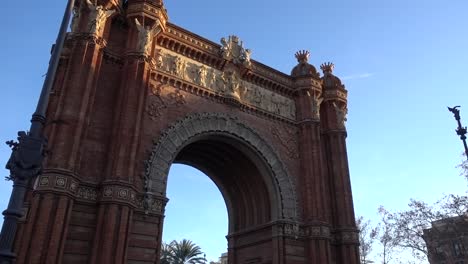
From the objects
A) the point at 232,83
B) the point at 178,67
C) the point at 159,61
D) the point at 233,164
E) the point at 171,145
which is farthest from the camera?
the point at 233,164

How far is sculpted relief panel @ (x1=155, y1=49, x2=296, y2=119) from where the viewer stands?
19.8 meters

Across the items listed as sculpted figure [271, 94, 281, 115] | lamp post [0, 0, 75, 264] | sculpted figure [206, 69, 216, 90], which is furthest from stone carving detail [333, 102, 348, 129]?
A: lamp post [0, 0, 75, 264]

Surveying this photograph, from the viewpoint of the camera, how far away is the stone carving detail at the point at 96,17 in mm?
16864

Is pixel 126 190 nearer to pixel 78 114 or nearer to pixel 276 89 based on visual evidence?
pixel 78 114

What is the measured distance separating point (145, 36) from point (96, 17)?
222cm

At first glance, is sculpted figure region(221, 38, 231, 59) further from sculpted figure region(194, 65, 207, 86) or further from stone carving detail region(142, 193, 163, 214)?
stone carving detail region(142, 193, 163, 214)

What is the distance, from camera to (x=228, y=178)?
23.8m

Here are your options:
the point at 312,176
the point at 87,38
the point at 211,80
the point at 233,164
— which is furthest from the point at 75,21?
the point at 312,176

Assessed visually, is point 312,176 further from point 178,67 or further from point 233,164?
point 178,67

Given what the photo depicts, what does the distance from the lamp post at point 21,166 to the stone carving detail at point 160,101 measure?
9894mm

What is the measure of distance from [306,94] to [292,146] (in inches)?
141

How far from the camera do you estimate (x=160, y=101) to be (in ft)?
61.1

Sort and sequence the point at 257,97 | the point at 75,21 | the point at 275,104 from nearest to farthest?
the point at 75,21 < the point at 257,97 < the point at 275,104

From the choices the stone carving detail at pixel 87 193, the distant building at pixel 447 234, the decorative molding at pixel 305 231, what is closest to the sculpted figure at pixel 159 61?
the stone carving detail at pixel 87 193
